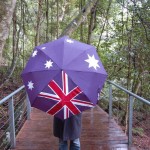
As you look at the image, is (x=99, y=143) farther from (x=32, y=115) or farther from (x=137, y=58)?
(x=137, y=58)

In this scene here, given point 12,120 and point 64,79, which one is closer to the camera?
point 64,79

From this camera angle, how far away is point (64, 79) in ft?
8.16

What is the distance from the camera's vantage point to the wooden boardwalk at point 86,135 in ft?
14.4

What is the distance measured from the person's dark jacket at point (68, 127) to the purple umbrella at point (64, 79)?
37 centimetres

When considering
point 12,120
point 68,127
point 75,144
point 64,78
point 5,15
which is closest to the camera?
point 64,78

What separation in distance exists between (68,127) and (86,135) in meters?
2.02

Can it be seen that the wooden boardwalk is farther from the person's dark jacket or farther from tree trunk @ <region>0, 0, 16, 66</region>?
tree trunk @ <region>0, 0, 16, 66</region>

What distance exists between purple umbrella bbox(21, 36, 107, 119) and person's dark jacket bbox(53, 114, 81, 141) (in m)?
0.37

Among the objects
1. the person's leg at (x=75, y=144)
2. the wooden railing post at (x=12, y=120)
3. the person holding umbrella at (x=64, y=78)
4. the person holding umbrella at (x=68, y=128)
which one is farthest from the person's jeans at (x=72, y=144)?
the wooden railing post at (x=12, y=120)

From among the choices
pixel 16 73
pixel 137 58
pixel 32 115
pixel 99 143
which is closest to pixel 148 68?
pixel 137 58

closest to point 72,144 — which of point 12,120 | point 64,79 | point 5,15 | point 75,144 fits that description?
point 75,144

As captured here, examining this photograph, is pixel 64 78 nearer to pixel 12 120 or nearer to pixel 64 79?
pixel 64 79

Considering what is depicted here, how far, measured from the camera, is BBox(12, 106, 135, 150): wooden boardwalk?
439 centimetres

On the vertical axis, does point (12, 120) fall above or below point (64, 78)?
below
